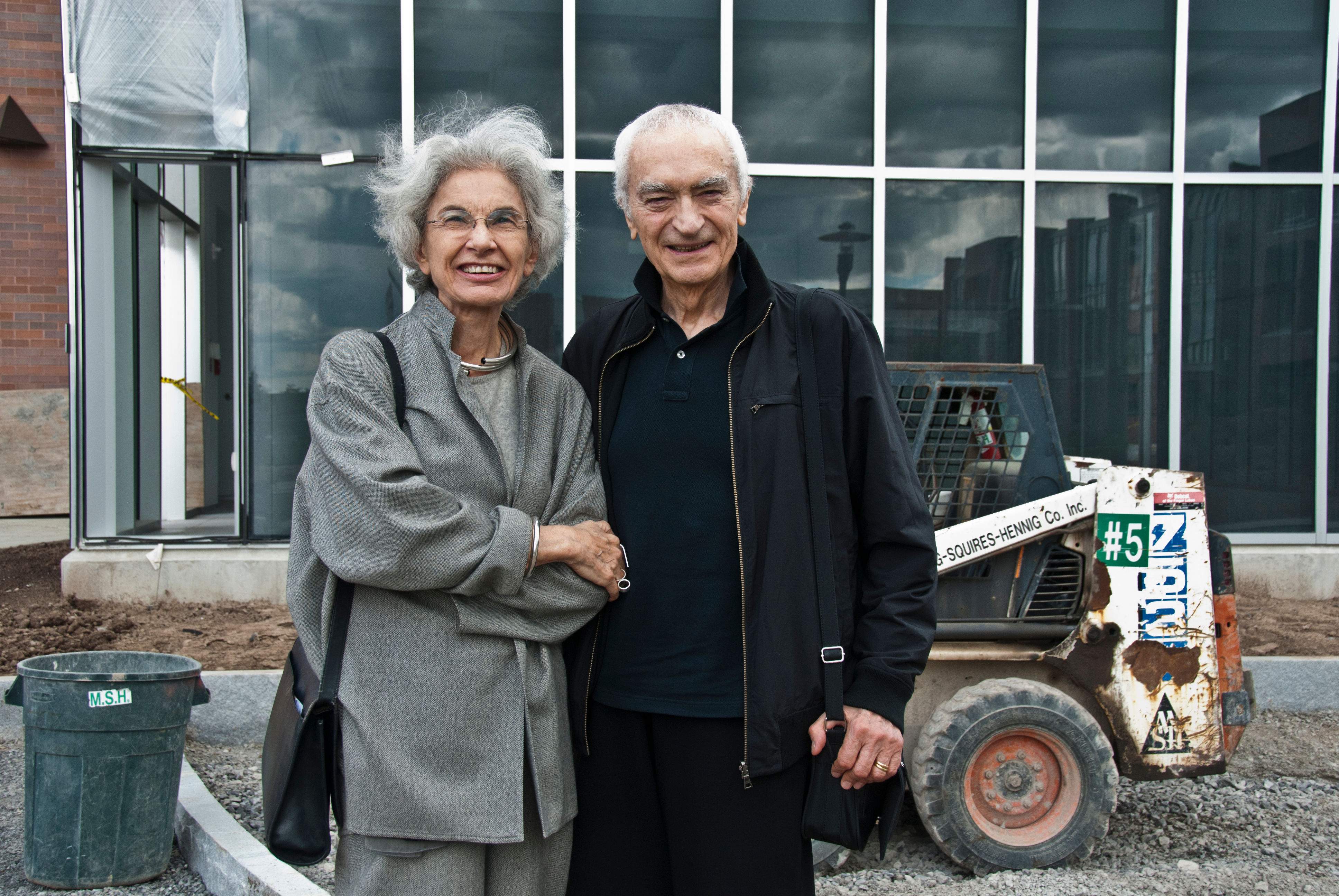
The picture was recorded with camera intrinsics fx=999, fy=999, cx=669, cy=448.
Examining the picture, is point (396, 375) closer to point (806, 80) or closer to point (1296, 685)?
point (1296, 685)

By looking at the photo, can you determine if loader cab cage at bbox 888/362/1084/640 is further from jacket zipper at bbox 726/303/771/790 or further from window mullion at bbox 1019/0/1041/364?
window mullion at bbox 1019/0/1041/364

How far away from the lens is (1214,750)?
3779 mm

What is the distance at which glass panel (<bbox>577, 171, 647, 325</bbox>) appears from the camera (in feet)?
24.2

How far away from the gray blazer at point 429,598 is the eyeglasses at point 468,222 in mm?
230

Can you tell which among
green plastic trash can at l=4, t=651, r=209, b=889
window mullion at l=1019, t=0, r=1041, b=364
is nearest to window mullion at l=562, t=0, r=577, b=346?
window mullion at l=1019, t=0, r=1041, b=364

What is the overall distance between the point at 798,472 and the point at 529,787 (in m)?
0.79

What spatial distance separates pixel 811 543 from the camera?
1877 mm

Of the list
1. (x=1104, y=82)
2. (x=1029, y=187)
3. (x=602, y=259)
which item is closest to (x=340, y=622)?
(x=602, y=259)

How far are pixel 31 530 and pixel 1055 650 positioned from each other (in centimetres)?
901

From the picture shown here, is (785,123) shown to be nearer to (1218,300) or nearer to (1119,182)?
(1119,182)

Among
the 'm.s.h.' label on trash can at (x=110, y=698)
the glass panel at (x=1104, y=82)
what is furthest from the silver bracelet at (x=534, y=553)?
the glass panel at (x=1104, y=82)

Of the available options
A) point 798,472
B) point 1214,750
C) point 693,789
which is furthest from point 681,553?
point 1214,750

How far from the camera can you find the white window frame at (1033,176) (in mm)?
7336

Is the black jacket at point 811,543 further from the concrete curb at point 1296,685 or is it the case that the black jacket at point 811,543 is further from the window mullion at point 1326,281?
the window mullion at point 1326,281
